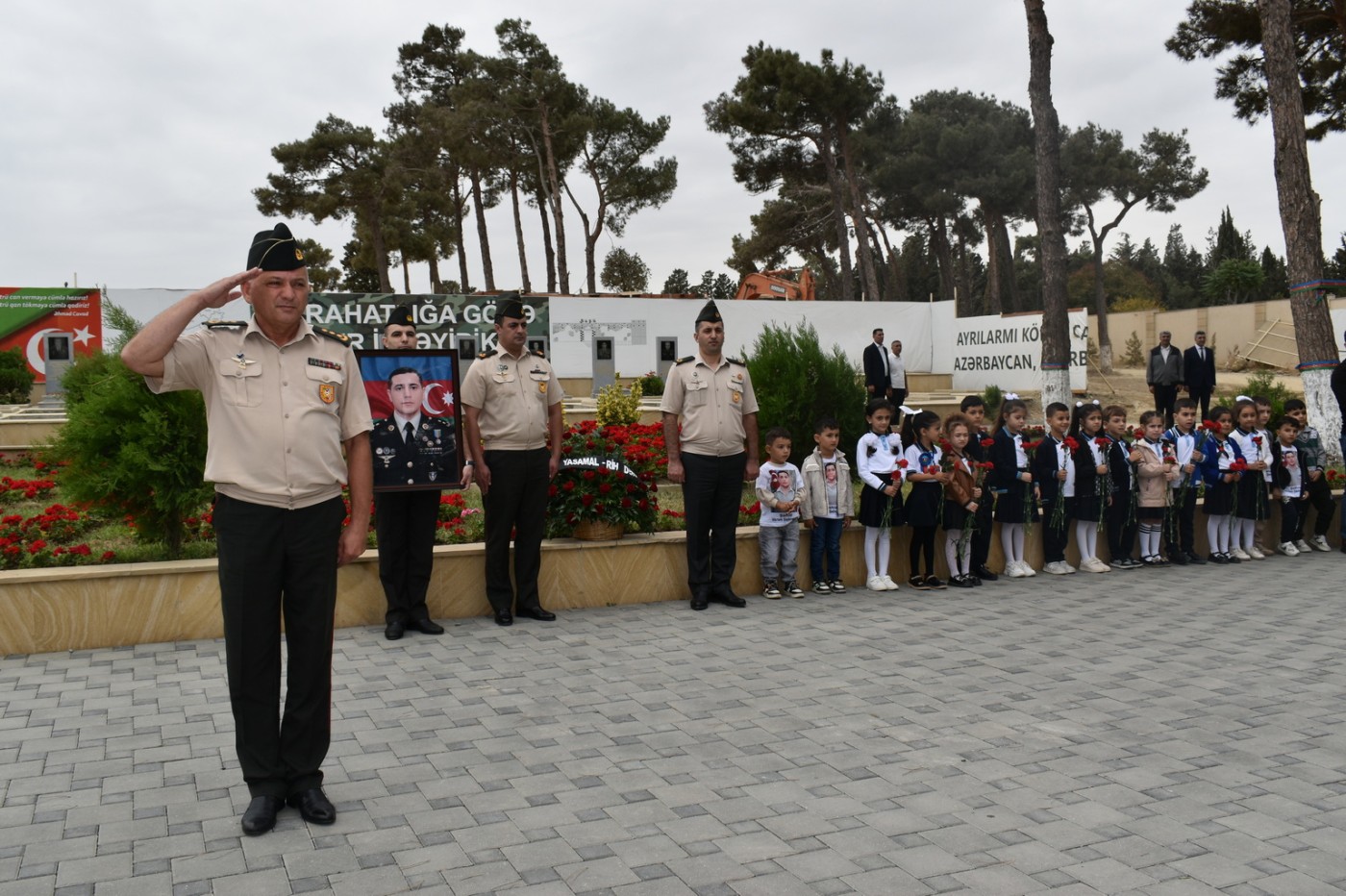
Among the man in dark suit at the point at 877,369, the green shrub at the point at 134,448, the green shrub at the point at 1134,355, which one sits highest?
the green shrub at the point at 1134,355

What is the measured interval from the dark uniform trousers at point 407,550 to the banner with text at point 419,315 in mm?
17480

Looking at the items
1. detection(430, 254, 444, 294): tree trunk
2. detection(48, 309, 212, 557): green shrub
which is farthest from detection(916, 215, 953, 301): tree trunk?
detection(48, 309, 212, 557): green shrub

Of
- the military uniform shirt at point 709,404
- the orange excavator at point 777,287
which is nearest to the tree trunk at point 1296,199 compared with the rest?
the military uniform shirt at point 709,404

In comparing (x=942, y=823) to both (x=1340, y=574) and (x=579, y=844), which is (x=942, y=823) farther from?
(x=1340, y=574)

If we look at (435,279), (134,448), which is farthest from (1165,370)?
(435,279)

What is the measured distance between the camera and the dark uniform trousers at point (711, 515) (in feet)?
24.7

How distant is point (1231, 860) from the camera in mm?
3484

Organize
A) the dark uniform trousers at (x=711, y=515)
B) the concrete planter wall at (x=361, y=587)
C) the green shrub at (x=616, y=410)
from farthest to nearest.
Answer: the green shrub at (x=616, y=410) → the dark uniform trousers at (x=711, y=515) → the concrete planter wall at (x=361, y=587)

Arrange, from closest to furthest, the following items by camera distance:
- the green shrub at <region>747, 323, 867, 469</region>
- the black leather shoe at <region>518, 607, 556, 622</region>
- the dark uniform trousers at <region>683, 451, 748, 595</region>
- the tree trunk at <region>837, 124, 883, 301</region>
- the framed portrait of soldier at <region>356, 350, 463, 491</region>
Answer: the framed portrait of soldier at <region>356, 350, 463, 491</region> → the black leather shoe at <region>518, 607, 556, 622</region> → the dark uniform trousers at <region>683, 451, 748, 595</region> → the green shrub at <region>747, 323, 867, 469</region> → the tree trunk at <region>837, 124, 883, 301</region>

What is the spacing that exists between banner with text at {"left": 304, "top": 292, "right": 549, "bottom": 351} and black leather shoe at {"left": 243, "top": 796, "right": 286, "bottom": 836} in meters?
20.5

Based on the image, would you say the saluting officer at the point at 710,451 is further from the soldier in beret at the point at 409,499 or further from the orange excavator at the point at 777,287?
the orange excavator at the point at 777,287

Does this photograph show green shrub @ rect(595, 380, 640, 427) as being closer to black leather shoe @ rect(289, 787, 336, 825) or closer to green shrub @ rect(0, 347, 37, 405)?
black leather shoe @ rect(289, 787, 336, 825)

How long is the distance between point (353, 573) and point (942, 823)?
4.41 metres

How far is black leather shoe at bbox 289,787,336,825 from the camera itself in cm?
386
